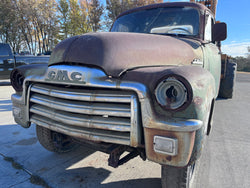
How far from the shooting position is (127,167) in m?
2.55

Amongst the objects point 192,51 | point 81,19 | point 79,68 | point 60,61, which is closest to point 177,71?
point 79,68

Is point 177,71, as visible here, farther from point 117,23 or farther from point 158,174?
point 117,23

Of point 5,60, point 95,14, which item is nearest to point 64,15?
point 95,14

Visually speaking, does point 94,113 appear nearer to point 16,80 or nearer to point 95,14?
point 16,80

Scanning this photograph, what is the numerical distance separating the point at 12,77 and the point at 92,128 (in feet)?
5.09

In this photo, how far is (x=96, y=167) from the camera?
256 centimetres

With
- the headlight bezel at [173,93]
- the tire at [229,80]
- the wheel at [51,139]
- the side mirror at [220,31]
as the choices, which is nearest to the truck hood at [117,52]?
the headlight bezel at [173,93]

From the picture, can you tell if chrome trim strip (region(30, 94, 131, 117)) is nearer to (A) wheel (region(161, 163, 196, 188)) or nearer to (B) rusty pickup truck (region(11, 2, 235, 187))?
(B) rusty pickup truck (region(11, 2, 235, 187))

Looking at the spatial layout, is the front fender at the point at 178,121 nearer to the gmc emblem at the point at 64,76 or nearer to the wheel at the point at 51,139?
the gmc emblem at the point at 64,76

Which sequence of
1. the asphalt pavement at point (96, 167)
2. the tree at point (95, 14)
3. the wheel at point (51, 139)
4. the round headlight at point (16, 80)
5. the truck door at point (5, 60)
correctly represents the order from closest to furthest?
the asphalt pavement at point (96, 167), the round headlight at point (16, 80), the wheel at point (51, 139), the truck door at point (5, 60), the tree at point (95, 14)

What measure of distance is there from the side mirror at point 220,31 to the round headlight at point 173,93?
2121 millimetres

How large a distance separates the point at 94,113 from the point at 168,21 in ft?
6.70

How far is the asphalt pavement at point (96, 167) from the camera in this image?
2.22m

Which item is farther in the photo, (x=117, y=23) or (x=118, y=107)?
A: (x=117, y=23)
